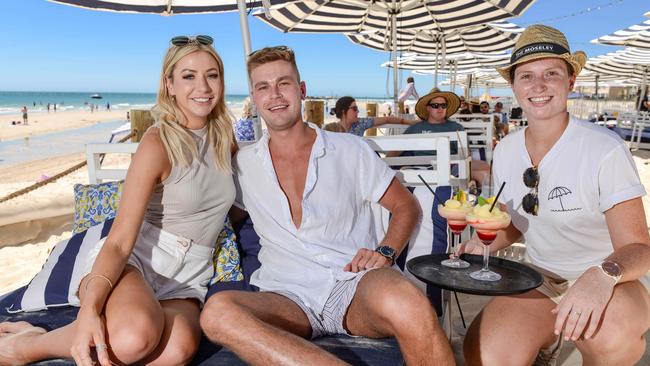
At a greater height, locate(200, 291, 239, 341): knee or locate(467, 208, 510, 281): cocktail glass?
locate(467, 208, 510, 281): cocktail glass

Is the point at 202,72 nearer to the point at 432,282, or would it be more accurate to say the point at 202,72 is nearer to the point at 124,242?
the point at 124,242

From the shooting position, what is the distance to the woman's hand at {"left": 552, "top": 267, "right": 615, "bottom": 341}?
5.08 feet

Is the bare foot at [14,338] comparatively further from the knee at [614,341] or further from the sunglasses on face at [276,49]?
the knee at [614,341]

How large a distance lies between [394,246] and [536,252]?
636mm

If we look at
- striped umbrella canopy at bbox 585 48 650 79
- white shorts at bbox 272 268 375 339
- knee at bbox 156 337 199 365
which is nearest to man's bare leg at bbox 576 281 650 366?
white shorts at bbox 272 268 375 339

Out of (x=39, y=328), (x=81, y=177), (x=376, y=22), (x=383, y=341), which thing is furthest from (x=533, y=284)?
(x=81, y=177)

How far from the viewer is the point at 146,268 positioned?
82.1 inches

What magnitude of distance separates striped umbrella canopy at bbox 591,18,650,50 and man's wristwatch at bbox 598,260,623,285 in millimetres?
10307

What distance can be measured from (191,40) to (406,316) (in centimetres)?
164

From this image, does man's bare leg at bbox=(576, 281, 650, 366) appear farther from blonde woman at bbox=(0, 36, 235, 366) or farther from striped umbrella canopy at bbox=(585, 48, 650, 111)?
striped umbrella canopy at bbox=(585, 48, 650, 111)

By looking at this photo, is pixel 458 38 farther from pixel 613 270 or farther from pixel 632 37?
pixel 613 270

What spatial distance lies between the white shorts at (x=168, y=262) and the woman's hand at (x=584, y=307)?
60.5 inches

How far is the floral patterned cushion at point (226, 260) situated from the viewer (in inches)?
94.6

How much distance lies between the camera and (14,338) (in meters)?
1.89
